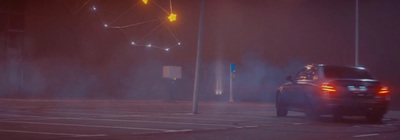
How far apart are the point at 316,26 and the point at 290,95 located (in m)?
21.5

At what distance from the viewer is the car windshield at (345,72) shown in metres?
15.1

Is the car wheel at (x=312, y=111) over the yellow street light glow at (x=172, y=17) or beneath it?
beneath

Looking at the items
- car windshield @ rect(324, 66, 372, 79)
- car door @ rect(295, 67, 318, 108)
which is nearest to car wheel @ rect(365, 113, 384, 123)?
car windshield @ rect(324, 66, 372, 79)

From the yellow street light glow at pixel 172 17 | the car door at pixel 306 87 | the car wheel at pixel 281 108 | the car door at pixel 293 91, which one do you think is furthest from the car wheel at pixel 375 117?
the yellow street light glow at pixel 172 17

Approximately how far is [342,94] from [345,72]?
4.29 ft

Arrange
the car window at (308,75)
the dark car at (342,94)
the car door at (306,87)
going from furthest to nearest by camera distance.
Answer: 1. the car window at (308,75)
2. the car door at (306,87)
3. the dark car at (342,94)

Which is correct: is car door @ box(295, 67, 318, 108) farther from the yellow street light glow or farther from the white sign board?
the yellow street light glow

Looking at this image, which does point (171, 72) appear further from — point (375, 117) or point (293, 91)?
point (375, 117)

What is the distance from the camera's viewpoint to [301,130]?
1223cm

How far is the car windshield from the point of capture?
49.7 ft

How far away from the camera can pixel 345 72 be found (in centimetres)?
1540

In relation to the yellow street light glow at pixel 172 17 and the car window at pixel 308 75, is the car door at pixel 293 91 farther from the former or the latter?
the yellow street light glow at pixel 172 17

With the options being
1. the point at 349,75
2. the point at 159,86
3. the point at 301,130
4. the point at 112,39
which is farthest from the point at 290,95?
the point at 159,86

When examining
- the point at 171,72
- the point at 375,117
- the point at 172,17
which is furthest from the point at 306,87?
the point at 172,17
